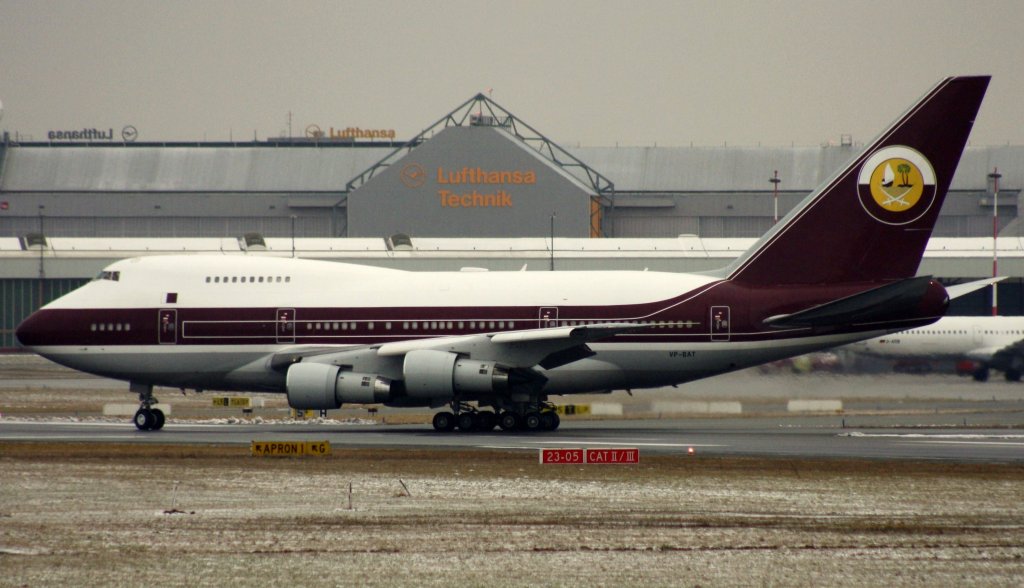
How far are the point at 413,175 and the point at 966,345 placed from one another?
2173 inches

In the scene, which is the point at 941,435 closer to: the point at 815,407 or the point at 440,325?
the point at 815,407

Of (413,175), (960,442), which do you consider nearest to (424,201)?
(413,175)

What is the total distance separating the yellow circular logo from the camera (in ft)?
122

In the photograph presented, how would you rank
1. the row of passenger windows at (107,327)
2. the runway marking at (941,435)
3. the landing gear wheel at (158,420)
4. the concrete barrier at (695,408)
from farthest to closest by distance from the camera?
1. the concrete barrier at (695,408)
2. the row of passenger windows at (107,327)
3. the landing gear wheel at (158,420)
4. the runway marking at (941,435)

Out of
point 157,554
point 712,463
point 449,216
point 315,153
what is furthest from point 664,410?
point 315,153

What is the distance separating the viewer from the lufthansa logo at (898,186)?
37.2m

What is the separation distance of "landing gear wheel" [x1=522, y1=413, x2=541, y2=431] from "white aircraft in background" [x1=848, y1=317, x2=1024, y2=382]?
14.3 metres

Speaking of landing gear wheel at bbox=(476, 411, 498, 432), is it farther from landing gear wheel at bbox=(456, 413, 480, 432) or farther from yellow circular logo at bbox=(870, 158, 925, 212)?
yellow circular logo at bbox=(870, 158, 925, 212)

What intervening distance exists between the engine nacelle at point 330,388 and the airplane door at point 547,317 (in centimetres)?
492

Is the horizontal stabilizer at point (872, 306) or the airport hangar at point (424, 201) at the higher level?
the airport hangar at point (424, 201)

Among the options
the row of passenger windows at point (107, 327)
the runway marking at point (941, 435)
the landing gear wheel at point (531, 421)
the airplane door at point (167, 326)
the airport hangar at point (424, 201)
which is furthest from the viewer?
the airport hangar at point (424, 201)

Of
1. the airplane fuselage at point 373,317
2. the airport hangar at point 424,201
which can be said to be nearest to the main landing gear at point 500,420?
the airplane fuselage at point 373,317

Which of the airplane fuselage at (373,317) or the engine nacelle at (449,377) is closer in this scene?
the engine nacelle at (449,377)

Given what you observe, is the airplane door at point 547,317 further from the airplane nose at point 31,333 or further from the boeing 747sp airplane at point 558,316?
the airplane nose at point 31,333
